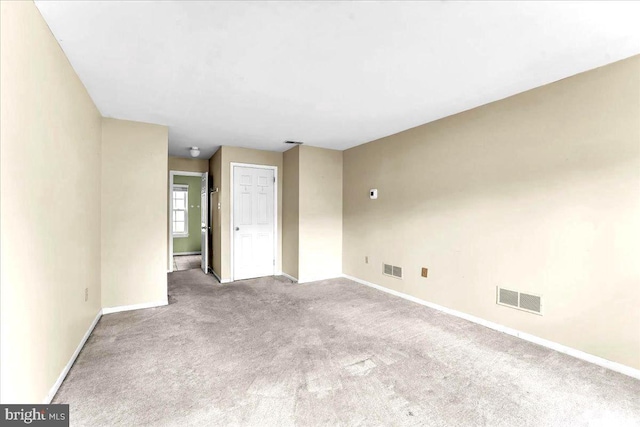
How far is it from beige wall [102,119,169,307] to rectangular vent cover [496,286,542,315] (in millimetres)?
3964

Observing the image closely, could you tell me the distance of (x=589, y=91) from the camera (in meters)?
2.33

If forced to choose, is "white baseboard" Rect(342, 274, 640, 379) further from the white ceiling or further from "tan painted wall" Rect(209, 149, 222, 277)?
"tan painted wall" Rect(209, 149, 222, 277)

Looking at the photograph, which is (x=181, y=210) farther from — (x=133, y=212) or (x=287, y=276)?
(x=133, y=212)

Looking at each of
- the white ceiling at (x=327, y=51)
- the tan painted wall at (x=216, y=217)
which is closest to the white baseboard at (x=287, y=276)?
the tan painted wall at (x=216, y=217)

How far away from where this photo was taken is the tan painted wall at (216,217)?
496 cm

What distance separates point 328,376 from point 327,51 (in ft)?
7.83

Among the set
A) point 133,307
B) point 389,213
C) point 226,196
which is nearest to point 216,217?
point 226,196

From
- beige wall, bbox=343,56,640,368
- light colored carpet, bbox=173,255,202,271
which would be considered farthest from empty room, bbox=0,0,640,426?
light colored carpet, bbox=173,255,202,271

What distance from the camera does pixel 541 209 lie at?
261 cm

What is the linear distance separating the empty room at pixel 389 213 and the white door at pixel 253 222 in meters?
1.00

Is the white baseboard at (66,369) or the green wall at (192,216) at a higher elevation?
the green wall at (192,216)

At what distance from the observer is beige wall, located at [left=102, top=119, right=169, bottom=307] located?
3.39 meters

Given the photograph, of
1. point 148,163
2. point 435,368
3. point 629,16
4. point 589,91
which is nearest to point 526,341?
point 435,368

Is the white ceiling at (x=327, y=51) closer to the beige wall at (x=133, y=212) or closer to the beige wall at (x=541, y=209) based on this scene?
the beige wall at (x=541, y=209)
